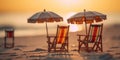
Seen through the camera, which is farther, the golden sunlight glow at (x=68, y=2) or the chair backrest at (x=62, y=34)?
the golden sunlight glow at (x=68, y=2)

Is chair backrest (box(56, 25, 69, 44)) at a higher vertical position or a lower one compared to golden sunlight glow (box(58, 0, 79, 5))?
lower

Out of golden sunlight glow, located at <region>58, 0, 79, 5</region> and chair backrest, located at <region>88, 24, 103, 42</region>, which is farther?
golden sunlight glow, located at <region>58, 0, 79, 5</region>

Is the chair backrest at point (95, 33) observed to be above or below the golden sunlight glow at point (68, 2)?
below

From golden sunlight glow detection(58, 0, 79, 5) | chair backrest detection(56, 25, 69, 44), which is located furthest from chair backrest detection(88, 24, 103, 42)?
golden sunlight glow detection(58, 0, 79, 5)

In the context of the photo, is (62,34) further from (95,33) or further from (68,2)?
(68,2)

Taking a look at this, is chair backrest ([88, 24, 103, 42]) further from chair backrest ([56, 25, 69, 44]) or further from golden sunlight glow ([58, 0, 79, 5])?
golden sunlight glow ([58, 0, 79, 5])

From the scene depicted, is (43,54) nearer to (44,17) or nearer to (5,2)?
(44,17)

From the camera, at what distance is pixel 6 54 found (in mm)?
16016

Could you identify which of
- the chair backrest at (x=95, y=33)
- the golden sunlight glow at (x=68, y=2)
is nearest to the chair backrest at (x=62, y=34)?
the chair backrest at (x=95, y=33)

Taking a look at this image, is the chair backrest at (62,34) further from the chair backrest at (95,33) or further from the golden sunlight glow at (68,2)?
the golden sunlight glow at (68,2)

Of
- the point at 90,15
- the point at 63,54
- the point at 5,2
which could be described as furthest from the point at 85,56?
the point at 5,2

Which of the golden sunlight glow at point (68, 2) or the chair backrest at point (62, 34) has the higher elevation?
the golden sunlight glow at point (68, 2)

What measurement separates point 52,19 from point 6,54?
219 cm

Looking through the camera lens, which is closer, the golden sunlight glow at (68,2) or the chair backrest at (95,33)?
the chair backrest at (95,33)
